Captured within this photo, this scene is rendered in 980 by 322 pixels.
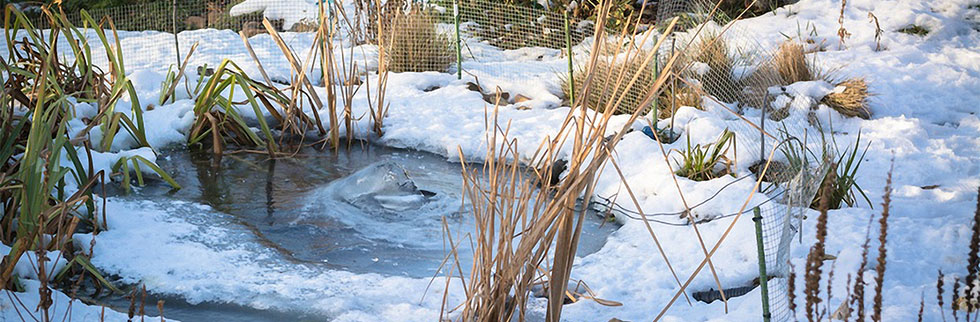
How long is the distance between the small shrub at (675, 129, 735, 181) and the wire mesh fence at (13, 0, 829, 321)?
9cm

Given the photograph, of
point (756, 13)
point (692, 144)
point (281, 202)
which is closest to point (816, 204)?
point (692, 144)

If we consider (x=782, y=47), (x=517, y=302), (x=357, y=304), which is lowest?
(x=357, y=304)

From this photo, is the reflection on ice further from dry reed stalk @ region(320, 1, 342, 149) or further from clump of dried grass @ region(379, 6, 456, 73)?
clump of dried grass @ region(379, 6, 456, 73)

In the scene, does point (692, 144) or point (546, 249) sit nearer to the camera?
point (546, 249)

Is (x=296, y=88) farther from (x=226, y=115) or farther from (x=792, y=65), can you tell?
(x=792, y=65)

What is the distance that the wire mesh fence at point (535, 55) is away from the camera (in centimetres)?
389

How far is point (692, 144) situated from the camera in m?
4.32

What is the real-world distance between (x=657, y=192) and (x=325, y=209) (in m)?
1.42

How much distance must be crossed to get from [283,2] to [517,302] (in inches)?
280

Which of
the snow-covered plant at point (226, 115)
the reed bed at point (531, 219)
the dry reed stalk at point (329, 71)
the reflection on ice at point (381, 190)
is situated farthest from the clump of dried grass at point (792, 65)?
the reed bed at point (531, 219)

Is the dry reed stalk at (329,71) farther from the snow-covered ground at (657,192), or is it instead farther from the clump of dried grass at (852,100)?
the clump of dried grass at (852,100)

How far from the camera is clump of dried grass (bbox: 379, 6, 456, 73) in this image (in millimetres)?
6039

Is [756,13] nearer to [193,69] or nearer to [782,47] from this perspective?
[782,47]

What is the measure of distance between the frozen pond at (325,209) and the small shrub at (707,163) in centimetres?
49
